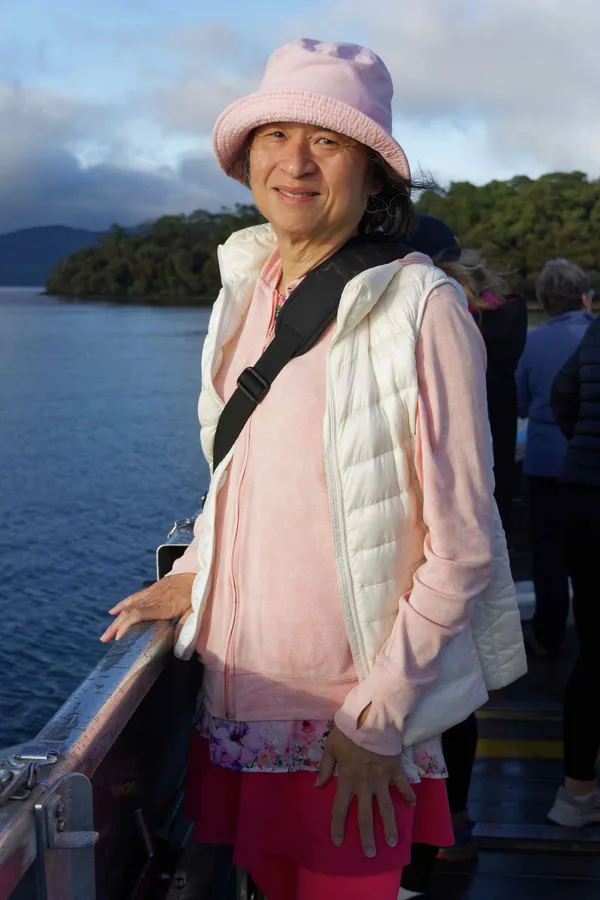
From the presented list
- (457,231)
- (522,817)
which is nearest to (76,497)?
(522,817)

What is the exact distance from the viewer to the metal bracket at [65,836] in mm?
1106

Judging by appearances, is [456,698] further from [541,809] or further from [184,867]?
[541,809]

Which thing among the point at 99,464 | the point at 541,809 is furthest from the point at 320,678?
the point at 99,464

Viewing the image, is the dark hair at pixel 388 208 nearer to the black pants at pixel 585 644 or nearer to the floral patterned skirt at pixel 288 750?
the floral patterned skirt at pixel 288 750

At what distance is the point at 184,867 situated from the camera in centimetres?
192

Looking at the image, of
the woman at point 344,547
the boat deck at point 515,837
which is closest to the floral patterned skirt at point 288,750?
the woman at point 344,547

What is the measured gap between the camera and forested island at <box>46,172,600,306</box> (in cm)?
5266

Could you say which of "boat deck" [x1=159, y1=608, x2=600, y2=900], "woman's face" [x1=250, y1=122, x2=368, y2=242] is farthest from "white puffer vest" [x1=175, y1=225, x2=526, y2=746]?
"boat deck" [x1=159, y1=608, x2=600, y2=900]

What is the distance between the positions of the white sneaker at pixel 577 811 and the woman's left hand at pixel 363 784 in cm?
161

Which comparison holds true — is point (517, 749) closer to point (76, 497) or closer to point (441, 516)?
point (441, 516)

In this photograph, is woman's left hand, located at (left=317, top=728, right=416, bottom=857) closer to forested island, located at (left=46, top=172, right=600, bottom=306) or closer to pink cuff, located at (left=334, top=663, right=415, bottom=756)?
pink cuff, located at (left=334, top=663, right=415, bottom=756)

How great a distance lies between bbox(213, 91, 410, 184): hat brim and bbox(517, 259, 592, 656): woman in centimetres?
279

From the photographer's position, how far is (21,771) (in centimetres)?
113

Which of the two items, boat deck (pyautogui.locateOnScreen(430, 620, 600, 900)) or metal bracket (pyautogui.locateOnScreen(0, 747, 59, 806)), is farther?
boat deck (pyautogui.locateOnScreen(430, 620, 600, 900))
